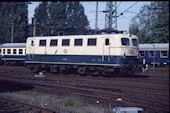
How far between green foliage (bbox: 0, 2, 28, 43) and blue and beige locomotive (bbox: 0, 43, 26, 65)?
1154 cm

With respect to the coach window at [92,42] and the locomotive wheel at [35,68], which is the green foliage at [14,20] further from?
the coach window at [92,42]

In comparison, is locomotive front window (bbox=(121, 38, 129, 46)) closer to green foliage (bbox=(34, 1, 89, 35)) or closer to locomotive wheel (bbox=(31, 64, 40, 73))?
locomotive wheel (bbox=(31, 64, 40, 73))

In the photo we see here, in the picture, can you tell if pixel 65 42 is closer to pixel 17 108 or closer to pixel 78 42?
pixel 78 42

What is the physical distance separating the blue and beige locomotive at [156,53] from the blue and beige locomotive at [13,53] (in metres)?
17.4

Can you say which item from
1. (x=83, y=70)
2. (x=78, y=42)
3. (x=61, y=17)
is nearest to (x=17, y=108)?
(x=83, y=70)

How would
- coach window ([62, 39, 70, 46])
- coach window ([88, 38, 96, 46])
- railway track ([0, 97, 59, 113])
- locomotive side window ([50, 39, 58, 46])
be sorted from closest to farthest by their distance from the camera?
railway track ([0, 97, 59, 113]), coach window ([88, 38, 96, 46]), coach window ([62, 39, 70, 46]), locomotive side window ([50, 39, 58, 46])

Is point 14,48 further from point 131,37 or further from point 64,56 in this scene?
point 131,37

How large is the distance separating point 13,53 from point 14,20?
1744 centimetres

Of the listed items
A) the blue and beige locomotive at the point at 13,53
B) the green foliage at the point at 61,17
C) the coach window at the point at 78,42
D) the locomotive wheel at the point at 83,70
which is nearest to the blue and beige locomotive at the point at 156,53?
the locomotive wheel at the point at 83,70

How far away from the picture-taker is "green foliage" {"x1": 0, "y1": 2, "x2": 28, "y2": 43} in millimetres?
48375

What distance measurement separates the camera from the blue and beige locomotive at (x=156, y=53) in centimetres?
3086

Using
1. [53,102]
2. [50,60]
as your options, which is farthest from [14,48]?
[53,102]

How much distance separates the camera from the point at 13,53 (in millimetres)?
35562

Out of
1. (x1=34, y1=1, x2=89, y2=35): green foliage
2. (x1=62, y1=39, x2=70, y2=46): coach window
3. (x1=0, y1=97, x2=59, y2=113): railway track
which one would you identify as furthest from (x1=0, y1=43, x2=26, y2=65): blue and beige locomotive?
(x1=0, y1=97, x2=59, y2=113): railway track
